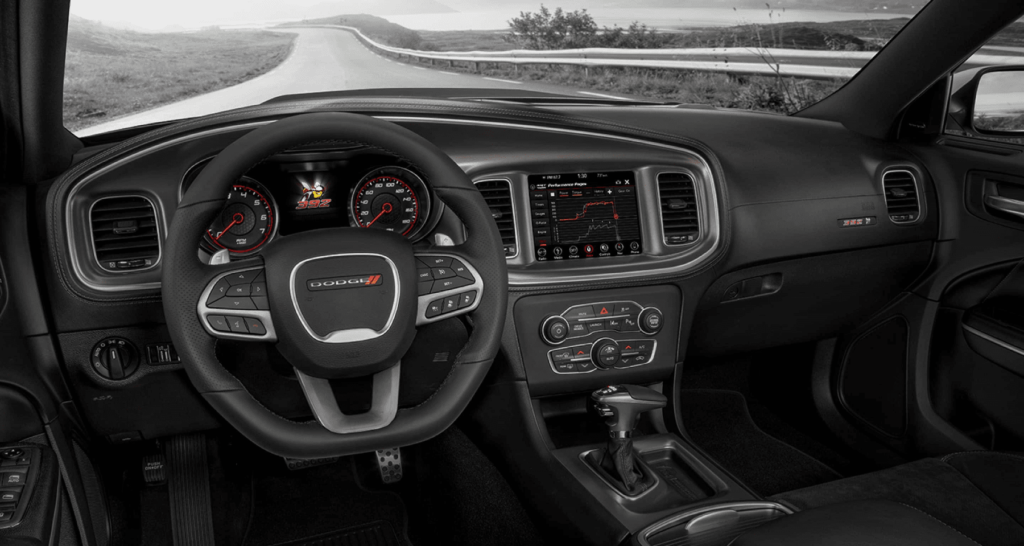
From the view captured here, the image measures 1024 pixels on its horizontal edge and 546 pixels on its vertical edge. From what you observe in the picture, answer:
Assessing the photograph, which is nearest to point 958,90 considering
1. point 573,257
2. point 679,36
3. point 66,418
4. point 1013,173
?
point 1013,173

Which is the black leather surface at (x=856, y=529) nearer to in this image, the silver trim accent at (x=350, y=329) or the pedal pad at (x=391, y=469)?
the silver trim accent at (x=350, y=329)

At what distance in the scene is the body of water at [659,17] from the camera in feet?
6.96

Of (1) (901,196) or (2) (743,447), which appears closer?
(1) (901,196)

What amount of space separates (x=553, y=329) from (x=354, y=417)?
2.41 ft

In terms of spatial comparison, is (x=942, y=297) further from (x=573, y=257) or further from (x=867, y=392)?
(x=573, y=257)

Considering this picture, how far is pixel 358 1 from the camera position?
2.02 meters

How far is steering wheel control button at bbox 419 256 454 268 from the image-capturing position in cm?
149

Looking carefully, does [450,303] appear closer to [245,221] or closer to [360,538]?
[245,221]

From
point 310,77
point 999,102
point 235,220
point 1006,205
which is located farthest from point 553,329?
point 999,102

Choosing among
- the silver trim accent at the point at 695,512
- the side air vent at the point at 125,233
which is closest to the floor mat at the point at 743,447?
the silver trim accent at the point at 695,512

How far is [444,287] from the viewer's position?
148 centimetres

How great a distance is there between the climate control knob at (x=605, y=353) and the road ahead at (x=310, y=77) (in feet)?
3.04

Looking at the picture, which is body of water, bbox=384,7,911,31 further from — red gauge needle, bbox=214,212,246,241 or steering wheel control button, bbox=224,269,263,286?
steering wheel control button, bbox=224,269,263,286

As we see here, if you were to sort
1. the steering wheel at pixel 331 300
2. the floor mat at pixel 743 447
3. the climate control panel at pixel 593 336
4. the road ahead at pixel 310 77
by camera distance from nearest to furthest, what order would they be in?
the steering wheel at pixel 331 300, the road ahead at pixel 310 77, the climate control panel at pixel 593 336, the floor mat at pixel 743 447
